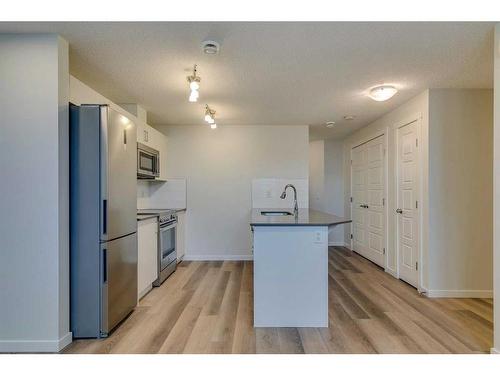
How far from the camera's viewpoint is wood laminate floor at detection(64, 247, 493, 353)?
2.30 meters

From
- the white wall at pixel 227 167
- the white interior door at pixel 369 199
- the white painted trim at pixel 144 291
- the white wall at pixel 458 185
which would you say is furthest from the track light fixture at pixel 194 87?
the white interior door at pixel 369 199

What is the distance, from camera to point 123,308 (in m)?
2.74

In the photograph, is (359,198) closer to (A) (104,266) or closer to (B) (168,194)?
(B) (168,194)

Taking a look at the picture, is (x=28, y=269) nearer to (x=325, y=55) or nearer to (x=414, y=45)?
(x=325, y=55)

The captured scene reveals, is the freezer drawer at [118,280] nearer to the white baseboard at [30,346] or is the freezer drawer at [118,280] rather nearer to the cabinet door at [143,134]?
the white baseboard at [30,346]

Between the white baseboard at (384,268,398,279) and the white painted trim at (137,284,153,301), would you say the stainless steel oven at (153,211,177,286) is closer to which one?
the white painted trim at (137,284,153,301)

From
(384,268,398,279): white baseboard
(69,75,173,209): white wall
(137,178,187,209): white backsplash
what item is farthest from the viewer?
(137,178,187,209): white backsplash

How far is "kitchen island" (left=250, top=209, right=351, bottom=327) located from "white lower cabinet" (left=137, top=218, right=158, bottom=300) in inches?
53.1

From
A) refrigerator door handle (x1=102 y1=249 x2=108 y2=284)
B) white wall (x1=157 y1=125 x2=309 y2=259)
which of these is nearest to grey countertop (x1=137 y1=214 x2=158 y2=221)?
refrigerator door handle (x1=102 y1=249 x2=108 y2=284)

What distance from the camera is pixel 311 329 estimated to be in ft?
8.53

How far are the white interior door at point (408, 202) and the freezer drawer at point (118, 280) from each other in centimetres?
323

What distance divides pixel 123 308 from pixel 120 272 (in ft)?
1.15

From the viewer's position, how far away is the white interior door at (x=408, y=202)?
3727mm

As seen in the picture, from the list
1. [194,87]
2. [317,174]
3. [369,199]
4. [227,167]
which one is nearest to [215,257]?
[227,167]
